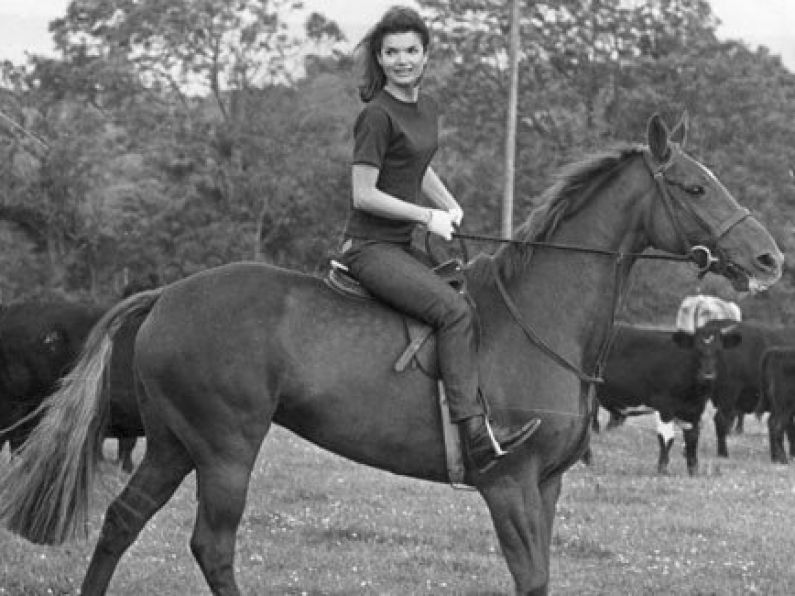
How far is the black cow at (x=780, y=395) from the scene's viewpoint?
17.7 metres

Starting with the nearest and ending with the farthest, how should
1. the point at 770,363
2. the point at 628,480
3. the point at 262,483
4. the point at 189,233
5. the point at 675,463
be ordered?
1. the point at 262,483
2. the point at 628,480
3. the point at 675,463
4. the point at 770,363
5. the point at 189,233

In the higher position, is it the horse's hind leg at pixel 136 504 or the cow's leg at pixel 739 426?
the horse's hind leg at pixel 136 504

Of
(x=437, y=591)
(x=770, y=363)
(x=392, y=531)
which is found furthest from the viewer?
(x=770, y=363)

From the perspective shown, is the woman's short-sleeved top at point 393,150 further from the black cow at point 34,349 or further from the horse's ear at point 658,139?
the black cow at point 34,349

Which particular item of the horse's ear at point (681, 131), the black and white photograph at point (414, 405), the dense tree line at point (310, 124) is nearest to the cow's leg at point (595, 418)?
the black and white photograph at point (414, 405)

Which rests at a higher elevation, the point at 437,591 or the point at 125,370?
the point at 125,370

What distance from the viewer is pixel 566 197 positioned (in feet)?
22.5

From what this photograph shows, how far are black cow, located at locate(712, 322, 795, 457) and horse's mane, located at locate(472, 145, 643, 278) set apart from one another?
11922 millimetres

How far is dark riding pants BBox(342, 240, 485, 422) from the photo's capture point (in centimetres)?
641

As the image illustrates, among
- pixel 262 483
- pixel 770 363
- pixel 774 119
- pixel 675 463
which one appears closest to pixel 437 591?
pixel 262 483

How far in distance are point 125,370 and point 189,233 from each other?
113 ft

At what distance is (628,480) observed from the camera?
47.9ft

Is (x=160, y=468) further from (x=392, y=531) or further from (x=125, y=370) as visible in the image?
(x=392, y=531)

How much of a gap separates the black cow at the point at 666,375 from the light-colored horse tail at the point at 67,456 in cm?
969
